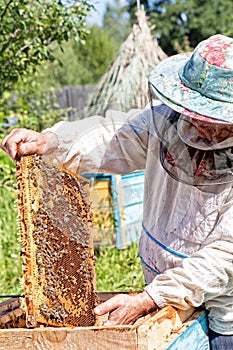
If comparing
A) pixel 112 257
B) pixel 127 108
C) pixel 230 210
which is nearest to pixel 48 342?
pixel 230 210

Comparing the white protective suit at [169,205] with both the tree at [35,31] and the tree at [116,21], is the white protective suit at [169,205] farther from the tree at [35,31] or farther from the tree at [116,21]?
the tree at [116,21]

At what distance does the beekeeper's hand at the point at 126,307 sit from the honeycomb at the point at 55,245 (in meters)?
0.19

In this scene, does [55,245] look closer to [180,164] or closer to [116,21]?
[180,164]

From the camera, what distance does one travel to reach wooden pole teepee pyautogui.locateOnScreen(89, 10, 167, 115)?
8625 mm

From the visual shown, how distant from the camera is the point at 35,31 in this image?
212 inches

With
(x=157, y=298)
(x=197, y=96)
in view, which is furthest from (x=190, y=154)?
(x=157, y=298)

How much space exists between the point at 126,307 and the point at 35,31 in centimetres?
357

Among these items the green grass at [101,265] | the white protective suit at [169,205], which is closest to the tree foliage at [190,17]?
the green grass at [101,265]

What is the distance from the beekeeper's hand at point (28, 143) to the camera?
237cm

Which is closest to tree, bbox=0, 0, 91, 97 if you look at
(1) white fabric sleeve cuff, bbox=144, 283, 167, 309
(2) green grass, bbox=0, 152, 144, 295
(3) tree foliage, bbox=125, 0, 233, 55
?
(2) green grass, bbox=0, 152, 144, 295

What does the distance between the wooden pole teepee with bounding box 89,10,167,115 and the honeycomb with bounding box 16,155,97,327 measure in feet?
19.8

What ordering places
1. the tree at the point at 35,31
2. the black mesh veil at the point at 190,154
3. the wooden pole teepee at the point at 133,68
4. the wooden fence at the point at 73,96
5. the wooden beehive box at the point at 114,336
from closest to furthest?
1. the wooden beehive box at the point at 114,336
2. the black mesh veil at the point at 190,154
3. the tree at the point at 35,31
4. the wooden pole teepee at the point at 133,68
5. the wooden fence at the point at 73,96

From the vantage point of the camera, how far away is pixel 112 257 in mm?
5949

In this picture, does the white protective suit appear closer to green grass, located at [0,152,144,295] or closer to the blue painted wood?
the blue painted wood
